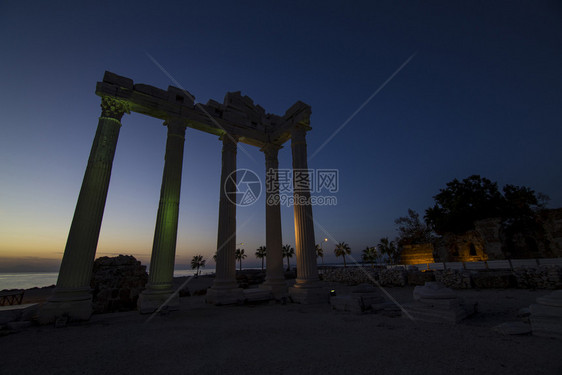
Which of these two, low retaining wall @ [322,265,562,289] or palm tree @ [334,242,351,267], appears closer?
low retaining wall @ [322,265,562,289]

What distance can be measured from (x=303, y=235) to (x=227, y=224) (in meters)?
4.18

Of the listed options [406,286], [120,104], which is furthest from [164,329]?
[406,286]

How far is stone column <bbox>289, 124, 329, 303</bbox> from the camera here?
10.9 meters

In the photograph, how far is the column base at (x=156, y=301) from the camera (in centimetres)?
906

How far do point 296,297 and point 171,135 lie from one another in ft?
34.5

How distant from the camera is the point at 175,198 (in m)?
11.1

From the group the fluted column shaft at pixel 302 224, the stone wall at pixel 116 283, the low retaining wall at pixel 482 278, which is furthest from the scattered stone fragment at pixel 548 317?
the stone wall at pixel 116 283

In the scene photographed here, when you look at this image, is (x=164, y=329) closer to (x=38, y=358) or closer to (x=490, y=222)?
(x=38, y=358)

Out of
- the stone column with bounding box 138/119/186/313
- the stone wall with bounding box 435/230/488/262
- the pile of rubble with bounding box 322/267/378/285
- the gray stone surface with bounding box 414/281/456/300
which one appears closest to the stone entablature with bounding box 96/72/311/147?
the stone column with bounding box 138/119/186/313

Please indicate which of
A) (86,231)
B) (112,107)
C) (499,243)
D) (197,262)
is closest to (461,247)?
(499,243)

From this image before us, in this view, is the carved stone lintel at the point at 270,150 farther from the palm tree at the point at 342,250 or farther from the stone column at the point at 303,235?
the palm tree at the point at 342,250

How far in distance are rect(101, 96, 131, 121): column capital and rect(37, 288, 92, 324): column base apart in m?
7.53

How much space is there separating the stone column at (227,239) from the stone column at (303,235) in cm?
317

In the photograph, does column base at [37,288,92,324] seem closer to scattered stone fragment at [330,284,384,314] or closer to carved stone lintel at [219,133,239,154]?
carved stone lintel at [219,133,239,154]
